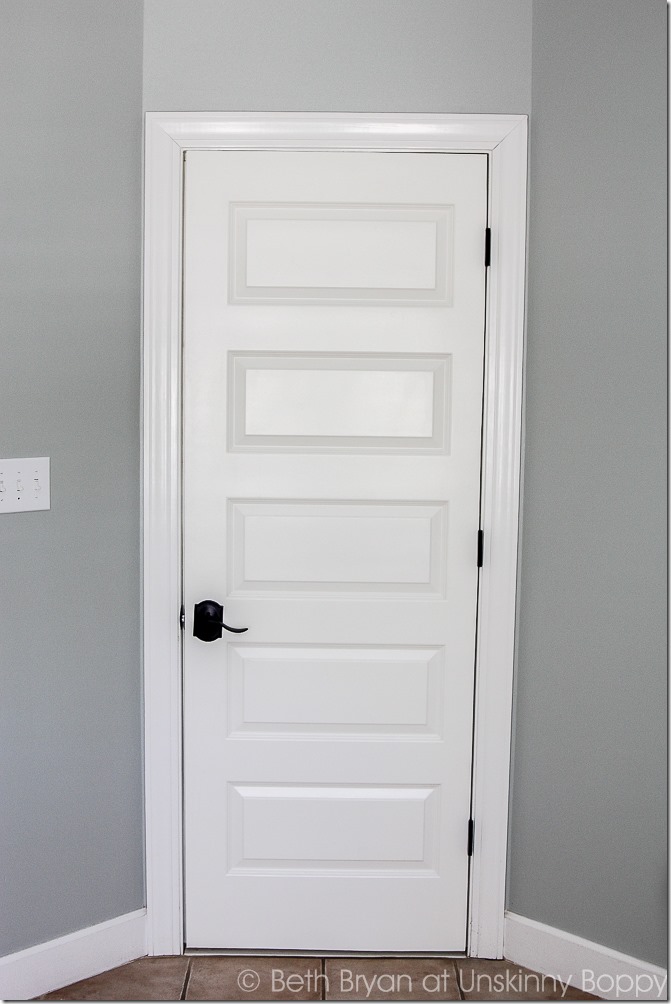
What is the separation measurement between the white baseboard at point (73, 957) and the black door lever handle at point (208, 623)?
75cm

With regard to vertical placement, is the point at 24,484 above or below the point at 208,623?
above

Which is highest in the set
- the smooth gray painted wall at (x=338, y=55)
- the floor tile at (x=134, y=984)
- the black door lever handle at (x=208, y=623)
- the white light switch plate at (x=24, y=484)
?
the smooth gray painted wall at (x=338, y=55)

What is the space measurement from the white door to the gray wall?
0.53ft

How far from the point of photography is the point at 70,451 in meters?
1.81

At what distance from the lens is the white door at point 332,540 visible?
185 cm

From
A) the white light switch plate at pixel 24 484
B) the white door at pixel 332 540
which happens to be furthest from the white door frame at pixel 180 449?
the white light switch plate at pixel 24 484

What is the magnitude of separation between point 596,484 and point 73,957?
5.64ft

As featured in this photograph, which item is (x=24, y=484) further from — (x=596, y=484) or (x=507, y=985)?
(x=507, y=985)

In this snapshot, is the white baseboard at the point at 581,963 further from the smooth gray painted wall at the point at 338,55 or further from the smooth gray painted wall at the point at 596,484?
the smooth gray painted wall at the point at 338,55

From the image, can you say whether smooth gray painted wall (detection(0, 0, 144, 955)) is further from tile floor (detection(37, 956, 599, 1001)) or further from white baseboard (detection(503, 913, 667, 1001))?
white baseboard (detection(503, 913, 667, 1001))

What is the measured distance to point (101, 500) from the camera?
185cm

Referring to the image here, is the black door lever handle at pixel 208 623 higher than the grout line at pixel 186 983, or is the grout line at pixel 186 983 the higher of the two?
the black door lever handle at pixel 208 623

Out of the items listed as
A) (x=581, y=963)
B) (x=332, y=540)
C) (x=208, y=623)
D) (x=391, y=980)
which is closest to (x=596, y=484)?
(x=332, y=540)

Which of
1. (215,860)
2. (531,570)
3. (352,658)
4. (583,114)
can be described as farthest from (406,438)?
(215,860)
